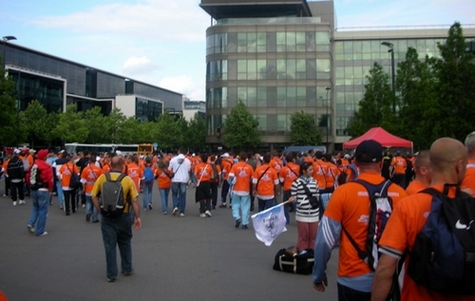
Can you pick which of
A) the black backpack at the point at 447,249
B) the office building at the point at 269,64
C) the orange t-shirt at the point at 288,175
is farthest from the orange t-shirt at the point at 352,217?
the office building at the point at 269,64

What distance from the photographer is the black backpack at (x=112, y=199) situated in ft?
24.5

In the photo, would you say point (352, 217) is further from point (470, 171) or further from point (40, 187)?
point (40, 187)

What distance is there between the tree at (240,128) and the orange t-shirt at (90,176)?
1817 inches

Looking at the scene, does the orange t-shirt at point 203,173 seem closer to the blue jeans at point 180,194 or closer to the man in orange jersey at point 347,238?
the blue jeans at point 180,194

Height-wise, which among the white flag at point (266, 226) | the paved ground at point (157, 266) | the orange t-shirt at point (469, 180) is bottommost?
the paved ground at point (157, 266)

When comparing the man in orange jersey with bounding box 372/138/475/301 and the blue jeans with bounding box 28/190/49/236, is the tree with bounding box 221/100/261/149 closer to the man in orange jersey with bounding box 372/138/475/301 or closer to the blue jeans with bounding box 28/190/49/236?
the blue jeans with bounding box 28/190/49/236

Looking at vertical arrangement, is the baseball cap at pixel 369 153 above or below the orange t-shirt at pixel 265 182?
above

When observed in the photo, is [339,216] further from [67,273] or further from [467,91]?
[467,91]

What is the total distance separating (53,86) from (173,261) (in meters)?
86.4

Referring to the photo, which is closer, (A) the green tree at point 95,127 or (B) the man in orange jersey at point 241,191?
(B) the man in orange jersey at point 241,191

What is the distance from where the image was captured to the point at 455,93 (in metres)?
25.2

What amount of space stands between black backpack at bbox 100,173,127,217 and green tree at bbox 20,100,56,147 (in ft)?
208

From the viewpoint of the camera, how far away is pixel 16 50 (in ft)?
300

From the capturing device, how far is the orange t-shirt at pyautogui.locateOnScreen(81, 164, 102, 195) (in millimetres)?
14039
